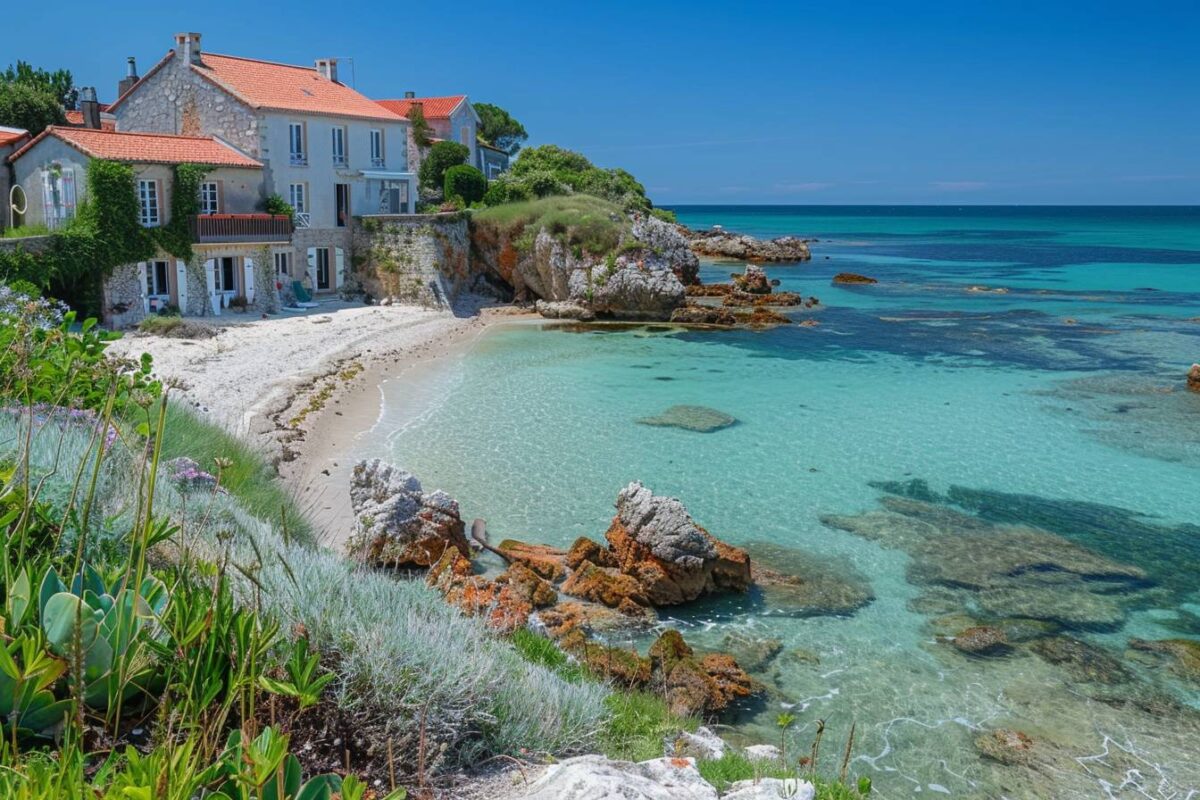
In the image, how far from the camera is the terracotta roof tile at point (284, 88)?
3819 centimetres

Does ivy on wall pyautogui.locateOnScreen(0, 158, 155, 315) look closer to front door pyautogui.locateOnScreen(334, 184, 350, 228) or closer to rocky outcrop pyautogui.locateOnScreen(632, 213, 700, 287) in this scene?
front door pyautogui.locateOnScreen(334, 184, 350, 228)

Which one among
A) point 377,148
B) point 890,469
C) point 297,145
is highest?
point 377,148

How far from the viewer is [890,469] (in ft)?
66.3

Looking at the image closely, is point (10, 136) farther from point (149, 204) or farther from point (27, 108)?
point (27, 108)

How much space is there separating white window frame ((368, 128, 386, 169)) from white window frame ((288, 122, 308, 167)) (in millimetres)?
3955

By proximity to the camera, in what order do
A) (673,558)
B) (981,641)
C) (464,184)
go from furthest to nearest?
(464,184) → (673,558) → (981,641)

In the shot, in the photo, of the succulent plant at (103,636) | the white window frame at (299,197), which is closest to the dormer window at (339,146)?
the white window frame at (299,197)

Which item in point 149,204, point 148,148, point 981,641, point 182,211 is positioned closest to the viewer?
point 981,641

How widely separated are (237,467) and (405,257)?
31934 millimetres

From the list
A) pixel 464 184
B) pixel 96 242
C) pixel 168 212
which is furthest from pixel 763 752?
pixel 464 184

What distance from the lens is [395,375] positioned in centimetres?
2923

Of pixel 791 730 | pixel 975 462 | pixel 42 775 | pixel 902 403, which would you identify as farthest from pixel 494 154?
pixel 42 775

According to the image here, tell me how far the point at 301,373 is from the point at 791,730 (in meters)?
20.6

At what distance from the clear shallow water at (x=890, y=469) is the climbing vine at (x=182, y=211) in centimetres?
1163
